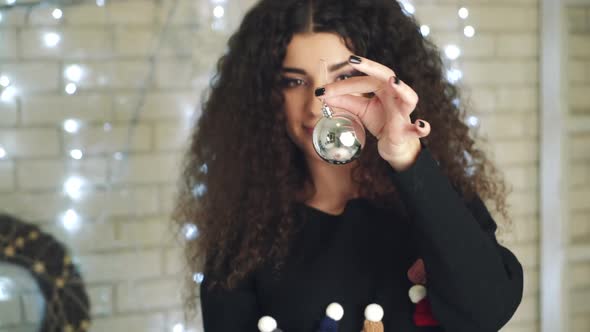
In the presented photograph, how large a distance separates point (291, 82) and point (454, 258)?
392 millimetres

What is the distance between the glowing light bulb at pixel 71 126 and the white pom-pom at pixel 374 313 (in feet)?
3.22

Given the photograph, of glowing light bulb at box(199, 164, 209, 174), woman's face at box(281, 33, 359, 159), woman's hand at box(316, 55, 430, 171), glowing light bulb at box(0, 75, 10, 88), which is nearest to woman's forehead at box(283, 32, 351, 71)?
woman's face at box(281, 33, 359, 159)

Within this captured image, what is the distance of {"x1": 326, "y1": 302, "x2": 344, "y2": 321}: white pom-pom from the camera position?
908 millimetres

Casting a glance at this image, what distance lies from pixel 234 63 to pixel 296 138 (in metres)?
0.21

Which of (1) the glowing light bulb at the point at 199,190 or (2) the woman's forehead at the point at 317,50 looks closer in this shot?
(2) the woman's forehead at the point at 317,50

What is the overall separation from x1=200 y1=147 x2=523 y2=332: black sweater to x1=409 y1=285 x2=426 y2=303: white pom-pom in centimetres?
3

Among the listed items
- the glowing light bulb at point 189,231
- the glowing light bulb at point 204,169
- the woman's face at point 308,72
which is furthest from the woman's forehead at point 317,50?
the glowing light bulb at point 189,231

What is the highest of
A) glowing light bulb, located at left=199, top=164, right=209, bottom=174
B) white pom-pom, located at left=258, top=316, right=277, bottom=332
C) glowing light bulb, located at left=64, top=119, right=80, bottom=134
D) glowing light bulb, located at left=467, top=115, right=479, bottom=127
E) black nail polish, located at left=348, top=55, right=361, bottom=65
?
glowing light bulb, located at left=467, top=115, right=479, bottom=127

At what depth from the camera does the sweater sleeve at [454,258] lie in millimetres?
746

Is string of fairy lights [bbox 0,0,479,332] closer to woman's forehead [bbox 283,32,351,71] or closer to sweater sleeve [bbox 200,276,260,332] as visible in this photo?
sweater sleeve [bbox 200,276,260,332]

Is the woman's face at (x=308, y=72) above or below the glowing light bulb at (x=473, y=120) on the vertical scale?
below

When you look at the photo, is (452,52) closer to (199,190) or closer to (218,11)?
(218,11)

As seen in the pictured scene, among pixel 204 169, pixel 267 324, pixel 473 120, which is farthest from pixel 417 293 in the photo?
pixel 473 120

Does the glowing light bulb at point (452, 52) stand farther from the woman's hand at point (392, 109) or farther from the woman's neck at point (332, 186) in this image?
the woman's hand at point (392, 109)
